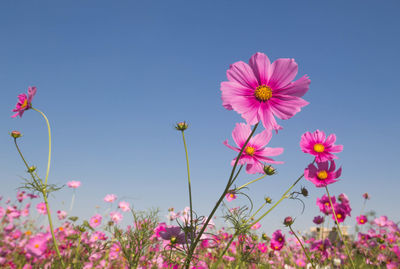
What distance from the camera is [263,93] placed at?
117 centimetres

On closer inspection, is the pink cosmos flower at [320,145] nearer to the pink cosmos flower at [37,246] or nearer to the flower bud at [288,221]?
the flower bud at [288,221]

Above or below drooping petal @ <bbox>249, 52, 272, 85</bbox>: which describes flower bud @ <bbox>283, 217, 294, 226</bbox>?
below

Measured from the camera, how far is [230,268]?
1.92m

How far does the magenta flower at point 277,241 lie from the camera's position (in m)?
3.14

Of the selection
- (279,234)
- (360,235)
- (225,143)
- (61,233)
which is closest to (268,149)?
(225,143)

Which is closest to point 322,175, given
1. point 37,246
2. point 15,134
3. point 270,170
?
point 270,170

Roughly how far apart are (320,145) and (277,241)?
175cm

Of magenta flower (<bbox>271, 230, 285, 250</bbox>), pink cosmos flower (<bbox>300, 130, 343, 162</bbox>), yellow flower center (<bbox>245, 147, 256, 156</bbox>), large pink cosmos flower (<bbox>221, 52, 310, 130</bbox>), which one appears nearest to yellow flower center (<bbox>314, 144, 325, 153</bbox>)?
pink cosmos flower (<bbox>300, 130, 343, 162</bbox>)

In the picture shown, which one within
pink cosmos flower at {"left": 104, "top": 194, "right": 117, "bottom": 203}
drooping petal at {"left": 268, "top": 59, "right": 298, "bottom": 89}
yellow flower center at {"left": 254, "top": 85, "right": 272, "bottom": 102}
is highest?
pink cosmos flower at {"left": 104, "top": 194, "right": 117, "bottom": 203}

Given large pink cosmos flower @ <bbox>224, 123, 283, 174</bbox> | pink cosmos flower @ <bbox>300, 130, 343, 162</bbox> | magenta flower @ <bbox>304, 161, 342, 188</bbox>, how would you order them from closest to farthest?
large pink cosmos flower @ <bbox>224, 123, 283, 174</bbox>
magenta flower @ <bbox>304, 161, 342, 188</bbox>
pink cosmos flower @ <bbox>300, 130, 343, 162</bbox>

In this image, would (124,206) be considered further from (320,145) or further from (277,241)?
(320,145)

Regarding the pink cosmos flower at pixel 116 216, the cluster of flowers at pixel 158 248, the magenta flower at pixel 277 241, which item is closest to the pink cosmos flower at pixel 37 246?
the cluster of flowers at pixel 158 248

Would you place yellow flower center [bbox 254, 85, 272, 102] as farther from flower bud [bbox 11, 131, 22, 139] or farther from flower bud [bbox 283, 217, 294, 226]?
flower bud [bbox 11, 131, 22, 139]

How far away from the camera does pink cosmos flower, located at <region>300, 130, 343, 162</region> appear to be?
1.81 m
